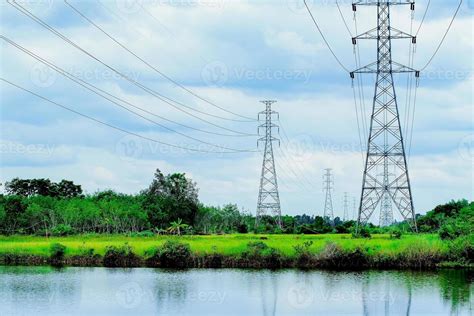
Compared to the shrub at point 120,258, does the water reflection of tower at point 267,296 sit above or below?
below

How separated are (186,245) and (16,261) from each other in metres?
15.9

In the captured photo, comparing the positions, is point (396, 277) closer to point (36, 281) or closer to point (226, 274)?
point (226, 274)

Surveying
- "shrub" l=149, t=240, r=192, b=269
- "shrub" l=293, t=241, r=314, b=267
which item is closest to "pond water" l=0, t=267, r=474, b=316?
"shrub" l=293, t=241, r=314, b=267

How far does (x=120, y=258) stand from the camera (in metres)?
62.9

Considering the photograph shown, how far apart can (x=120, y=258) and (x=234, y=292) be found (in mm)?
20947
